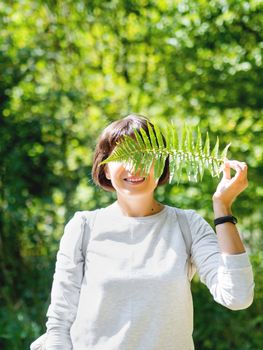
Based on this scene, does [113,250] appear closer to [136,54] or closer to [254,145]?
[254,145]

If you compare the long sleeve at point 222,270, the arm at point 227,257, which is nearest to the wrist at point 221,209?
the arm at point 227,257

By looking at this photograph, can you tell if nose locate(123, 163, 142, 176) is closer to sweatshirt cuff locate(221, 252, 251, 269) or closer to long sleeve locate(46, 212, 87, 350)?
long sleeve locate(46, 212, 87, 350)

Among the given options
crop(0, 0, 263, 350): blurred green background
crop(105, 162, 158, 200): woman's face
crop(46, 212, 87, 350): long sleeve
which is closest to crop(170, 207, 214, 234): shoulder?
crop(105, 162, 158, 200): woman's face

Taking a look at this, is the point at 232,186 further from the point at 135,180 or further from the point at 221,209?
the point at 135,180

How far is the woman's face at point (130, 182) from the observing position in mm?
1872

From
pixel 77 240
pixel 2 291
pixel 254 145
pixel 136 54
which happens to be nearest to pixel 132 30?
pixel 136 54

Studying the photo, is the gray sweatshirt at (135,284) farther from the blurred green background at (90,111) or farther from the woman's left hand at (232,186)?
the blurred green background at (90,111)

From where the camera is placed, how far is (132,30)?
425cm

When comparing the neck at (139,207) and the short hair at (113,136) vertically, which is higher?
the short hair at (113,136)

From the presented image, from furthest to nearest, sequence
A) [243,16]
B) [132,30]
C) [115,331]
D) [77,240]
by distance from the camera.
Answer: [132,30], [243,16], [77,240], [115,331]

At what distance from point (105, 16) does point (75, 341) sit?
290cm

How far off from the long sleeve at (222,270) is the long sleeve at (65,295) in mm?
341

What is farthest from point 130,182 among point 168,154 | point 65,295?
point 65,295

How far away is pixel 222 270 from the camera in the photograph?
168cm
